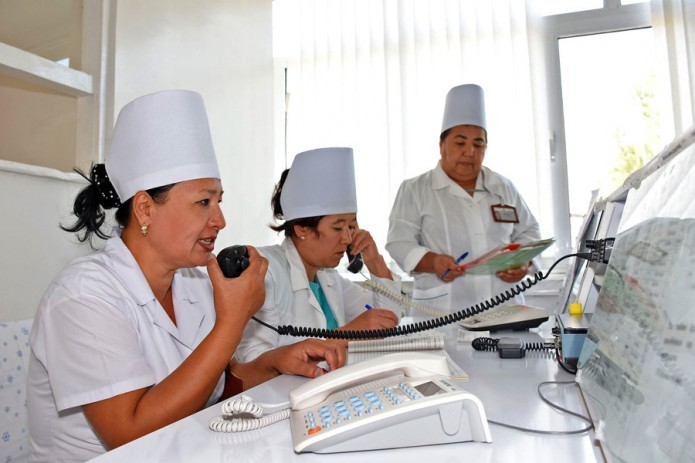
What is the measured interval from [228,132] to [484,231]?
1584 mm

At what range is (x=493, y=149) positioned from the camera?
11.1 feet

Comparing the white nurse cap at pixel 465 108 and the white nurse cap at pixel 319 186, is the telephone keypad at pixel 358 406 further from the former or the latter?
the white nurse cap at pixel 465 108

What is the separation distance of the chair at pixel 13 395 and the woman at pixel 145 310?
0.20 ft

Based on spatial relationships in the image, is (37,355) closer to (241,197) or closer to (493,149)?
(241,197)

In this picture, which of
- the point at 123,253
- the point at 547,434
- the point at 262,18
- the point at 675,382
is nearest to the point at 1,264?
the point at 123,253

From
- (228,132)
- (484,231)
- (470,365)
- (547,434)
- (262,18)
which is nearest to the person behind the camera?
(547,434)

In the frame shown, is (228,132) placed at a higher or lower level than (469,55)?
lower

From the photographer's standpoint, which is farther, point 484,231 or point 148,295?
point 484,231

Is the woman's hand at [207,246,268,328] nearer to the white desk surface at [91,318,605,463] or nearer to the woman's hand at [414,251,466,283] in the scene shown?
the white desk surface at [91,318,605,463]

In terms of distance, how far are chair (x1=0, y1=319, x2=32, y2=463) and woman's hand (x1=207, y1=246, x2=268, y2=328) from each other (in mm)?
454

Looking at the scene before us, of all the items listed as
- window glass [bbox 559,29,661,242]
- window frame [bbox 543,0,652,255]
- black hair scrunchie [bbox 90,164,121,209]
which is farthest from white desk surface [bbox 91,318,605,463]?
window glass [bbox 559,29,661,242]

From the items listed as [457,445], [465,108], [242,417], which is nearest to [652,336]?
[457,445]

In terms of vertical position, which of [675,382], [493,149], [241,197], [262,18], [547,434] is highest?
[262,18]

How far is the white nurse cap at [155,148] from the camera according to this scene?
4.31ft
